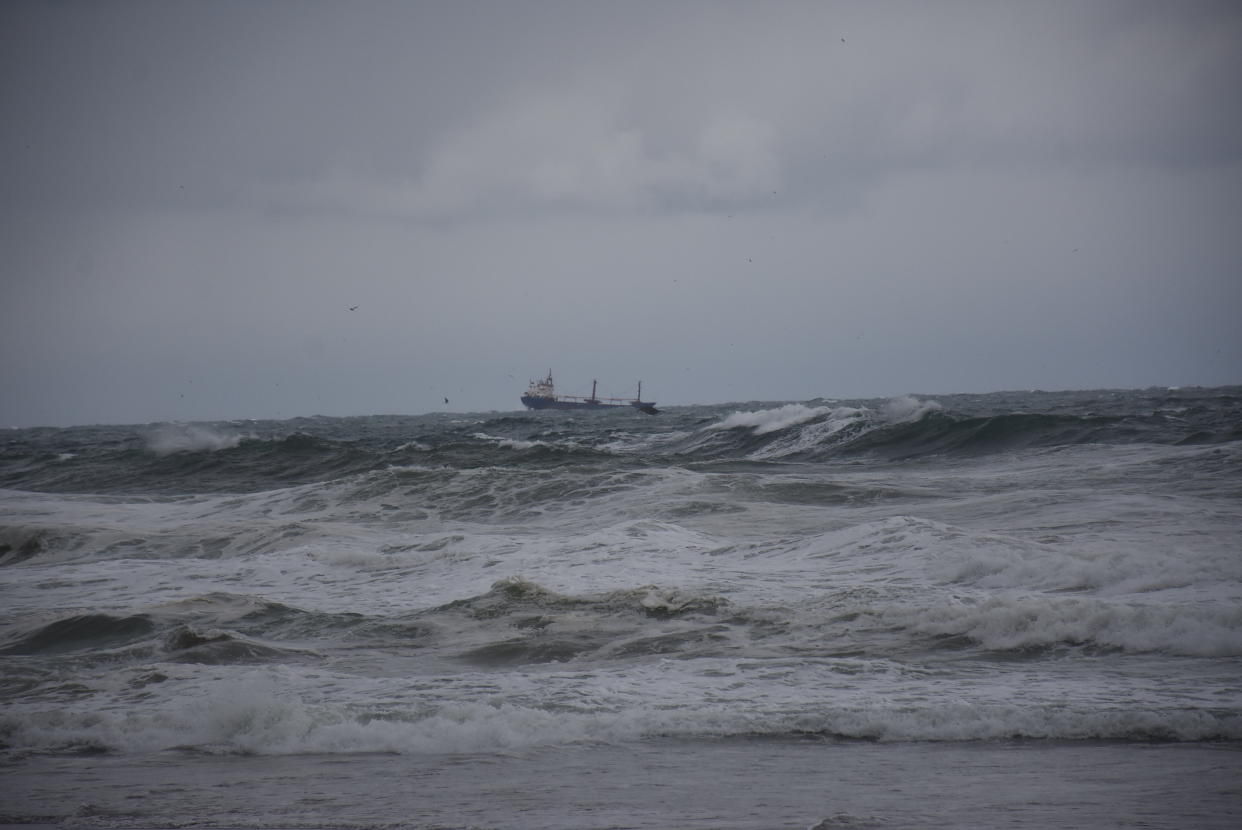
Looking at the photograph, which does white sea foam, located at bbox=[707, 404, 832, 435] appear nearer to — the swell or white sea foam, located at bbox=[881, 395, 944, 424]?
the swell

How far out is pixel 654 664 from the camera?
6527 millimetres

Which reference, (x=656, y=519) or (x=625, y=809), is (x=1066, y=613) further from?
(x=656, y=519)

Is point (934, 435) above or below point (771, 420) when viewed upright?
below

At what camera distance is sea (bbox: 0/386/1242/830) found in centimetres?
397

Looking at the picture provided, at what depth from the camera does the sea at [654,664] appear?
3.97m

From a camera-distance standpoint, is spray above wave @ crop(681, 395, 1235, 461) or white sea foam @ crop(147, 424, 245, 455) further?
white sea foam @ crop(147, 424, 245, 455)

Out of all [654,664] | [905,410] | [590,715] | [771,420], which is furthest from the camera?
[771,420]

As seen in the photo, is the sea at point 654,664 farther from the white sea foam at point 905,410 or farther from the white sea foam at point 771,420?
the white sea foam at point 771,420

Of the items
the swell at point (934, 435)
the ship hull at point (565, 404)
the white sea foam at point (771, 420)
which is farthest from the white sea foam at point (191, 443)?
the ship hull at point (565, 404)

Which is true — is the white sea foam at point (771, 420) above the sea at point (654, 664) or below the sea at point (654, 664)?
above

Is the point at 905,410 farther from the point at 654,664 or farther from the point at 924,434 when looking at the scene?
the point at 654,664

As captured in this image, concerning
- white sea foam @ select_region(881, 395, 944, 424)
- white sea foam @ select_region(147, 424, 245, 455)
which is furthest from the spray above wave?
white sea foam @ select_region(147, 424, 245, 455)

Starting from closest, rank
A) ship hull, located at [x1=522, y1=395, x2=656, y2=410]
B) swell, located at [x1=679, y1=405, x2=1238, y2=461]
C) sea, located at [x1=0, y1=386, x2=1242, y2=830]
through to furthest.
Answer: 1. sea, located at [x1=0, y1=386, x2=1242, y2=830]
2. swell, located at [x1=679, y1=405, x2=1238, y2=461]
3. ship hull, located at [x1=522, y1=395, x2=656, y2=410]

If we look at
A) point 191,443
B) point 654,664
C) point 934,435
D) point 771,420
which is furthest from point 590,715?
point 191,443
